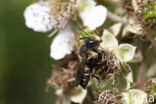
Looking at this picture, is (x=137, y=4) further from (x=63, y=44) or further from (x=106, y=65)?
(x=63, y=44)

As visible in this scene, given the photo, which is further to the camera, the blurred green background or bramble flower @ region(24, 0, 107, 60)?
the blurred green background

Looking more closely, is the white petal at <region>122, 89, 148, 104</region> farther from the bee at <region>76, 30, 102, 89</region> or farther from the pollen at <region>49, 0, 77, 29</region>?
the pollen at <region>49, 0, 77, 29</region>

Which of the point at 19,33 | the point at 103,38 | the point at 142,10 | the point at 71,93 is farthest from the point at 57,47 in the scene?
the point at 19,33

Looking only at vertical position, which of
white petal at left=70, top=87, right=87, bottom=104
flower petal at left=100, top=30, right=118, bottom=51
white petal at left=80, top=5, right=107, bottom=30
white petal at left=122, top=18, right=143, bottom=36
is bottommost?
white petal at left=70, top=87, right=87, bottom=104

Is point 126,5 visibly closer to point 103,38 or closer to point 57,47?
point 103,38

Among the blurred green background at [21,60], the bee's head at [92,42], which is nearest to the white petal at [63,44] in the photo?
the bee's head at [92,42]

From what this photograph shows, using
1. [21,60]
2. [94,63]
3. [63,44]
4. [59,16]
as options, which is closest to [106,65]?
[94,63]

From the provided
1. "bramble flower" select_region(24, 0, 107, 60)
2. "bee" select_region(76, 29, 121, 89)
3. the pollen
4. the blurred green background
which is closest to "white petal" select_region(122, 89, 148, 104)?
"bee" select_region(76, 29, 121, 89)
